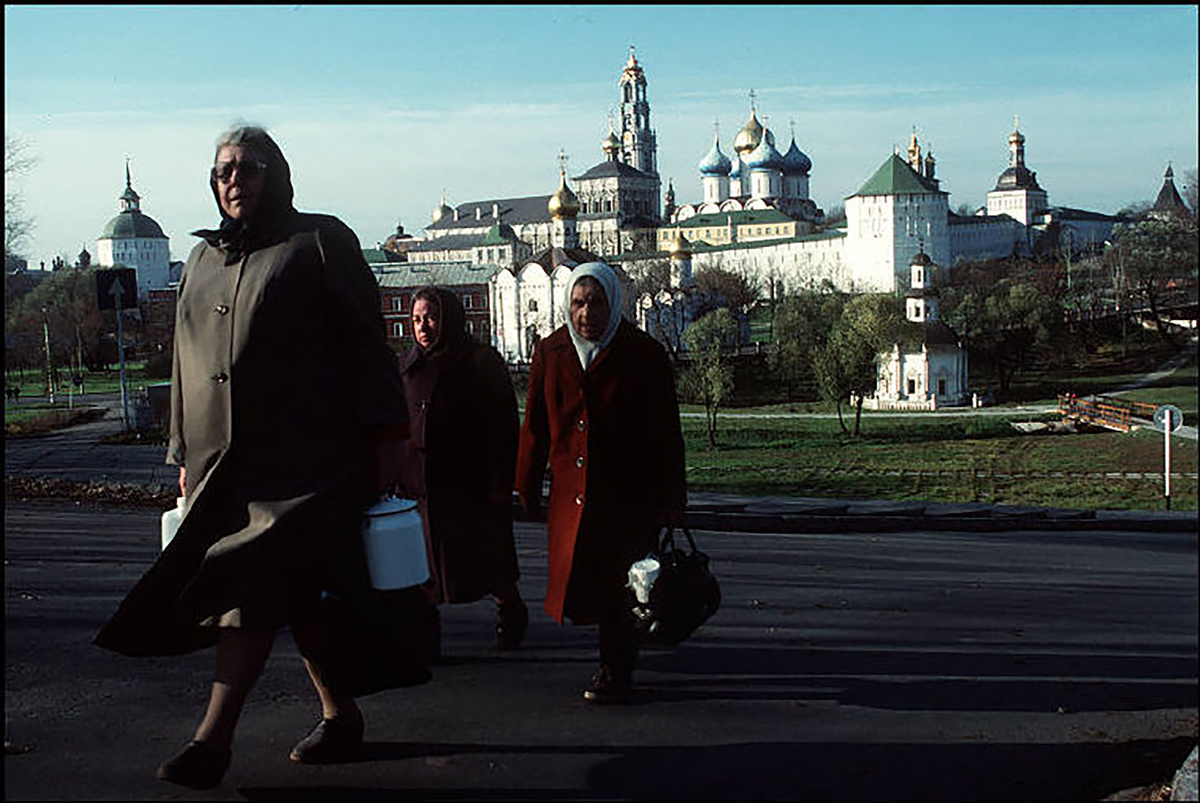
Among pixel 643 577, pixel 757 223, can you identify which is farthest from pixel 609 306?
pixel 757 223

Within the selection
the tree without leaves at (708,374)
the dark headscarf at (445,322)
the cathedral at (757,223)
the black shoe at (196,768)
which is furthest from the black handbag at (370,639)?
the cathedral at (757,223)

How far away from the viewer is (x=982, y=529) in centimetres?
918

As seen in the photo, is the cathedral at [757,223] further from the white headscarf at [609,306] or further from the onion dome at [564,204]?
the white headscarf at [609,306]

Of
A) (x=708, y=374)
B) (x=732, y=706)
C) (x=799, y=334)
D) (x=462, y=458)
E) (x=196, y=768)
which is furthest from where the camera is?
(x=799, y=334)

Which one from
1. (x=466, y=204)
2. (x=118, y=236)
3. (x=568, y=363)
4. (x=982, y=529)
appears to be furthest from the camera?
(x=466, y=204)

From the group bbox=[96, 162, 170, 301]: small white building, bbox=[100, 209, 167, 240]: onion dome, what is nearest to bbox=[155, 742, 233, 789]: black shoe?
bbox=[100, 209, 167, 240]: onion dome

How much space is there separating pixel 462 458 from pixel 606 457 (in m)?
0.89

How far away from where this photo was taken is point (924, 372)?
4934 cm

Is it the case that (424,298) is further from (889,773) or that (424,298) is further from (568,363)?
(889,773)

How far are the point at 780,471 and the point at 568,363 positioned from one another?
2269 centimetres

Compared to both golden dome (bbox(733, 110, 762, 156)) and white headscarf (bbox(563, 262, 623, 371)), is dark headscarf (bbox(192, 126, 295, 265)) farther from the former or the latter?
golden dome (bbox(733, 110, 762, 156))

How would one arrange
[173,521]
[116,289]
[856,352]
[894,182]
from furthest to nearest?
[894,182]
[856,352]
[116,289]
[173,521]

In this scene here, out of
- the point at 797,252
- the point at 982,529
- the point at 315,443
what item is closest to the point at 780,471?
the point at 982,529

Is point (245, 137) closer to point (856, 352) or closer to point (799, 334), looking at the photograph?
point (856, 352)
